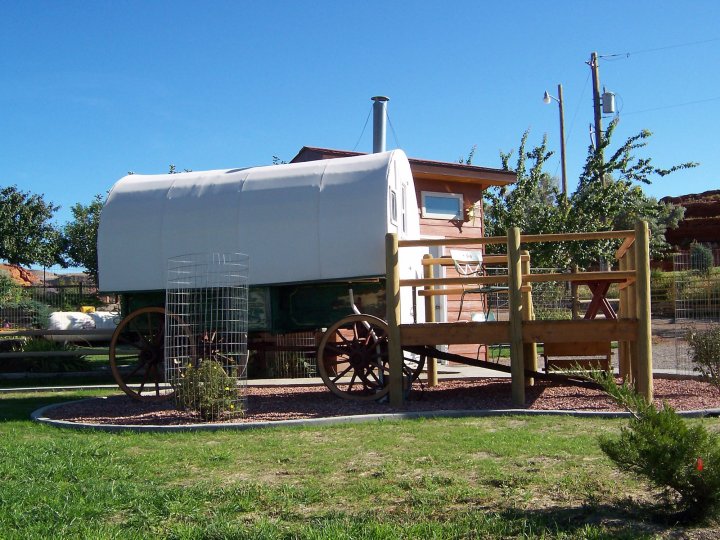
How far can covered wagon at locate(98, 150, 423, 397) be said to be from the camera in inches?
399

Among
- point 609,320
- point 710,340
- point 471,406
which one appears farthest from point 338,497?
point 710,340

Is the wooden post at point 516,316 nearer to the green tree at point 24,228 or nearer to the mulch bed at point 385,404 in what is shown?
the mulch bed at point 385,404

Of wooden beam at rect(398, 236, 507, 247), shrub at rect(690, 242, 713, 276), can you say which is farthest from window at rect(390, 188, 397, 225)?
shrub at rect(690, 242, 713, 276)

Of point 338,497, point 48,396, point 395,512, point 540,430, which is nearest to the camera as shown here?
point 395,512

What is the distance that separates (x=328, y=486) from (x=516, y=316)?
4.37 m

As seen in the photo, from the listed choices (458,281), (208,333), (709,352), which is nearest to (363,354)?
(458,281)

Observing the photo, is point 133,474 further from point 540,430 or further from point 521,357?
point 521,357

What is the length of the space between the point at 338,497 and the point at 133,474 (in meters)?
1.77

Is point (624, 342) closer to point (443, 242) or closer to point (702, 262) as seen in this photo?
point (443, 242)

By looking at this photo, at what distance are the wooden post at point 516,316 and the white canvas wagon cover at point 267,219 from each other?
1717 mm

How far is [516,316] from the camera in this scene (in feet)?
30.2

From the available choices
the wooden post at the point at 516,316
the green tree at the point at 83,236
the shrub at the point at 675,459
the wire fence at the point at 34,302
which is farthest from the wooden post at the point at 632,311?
the green tree at the point at 83,236

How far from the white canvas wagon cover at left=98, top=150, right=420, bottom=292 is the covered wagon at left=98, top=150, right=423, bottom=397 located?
1 cm

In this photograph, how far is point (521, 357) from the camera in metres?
9.20
